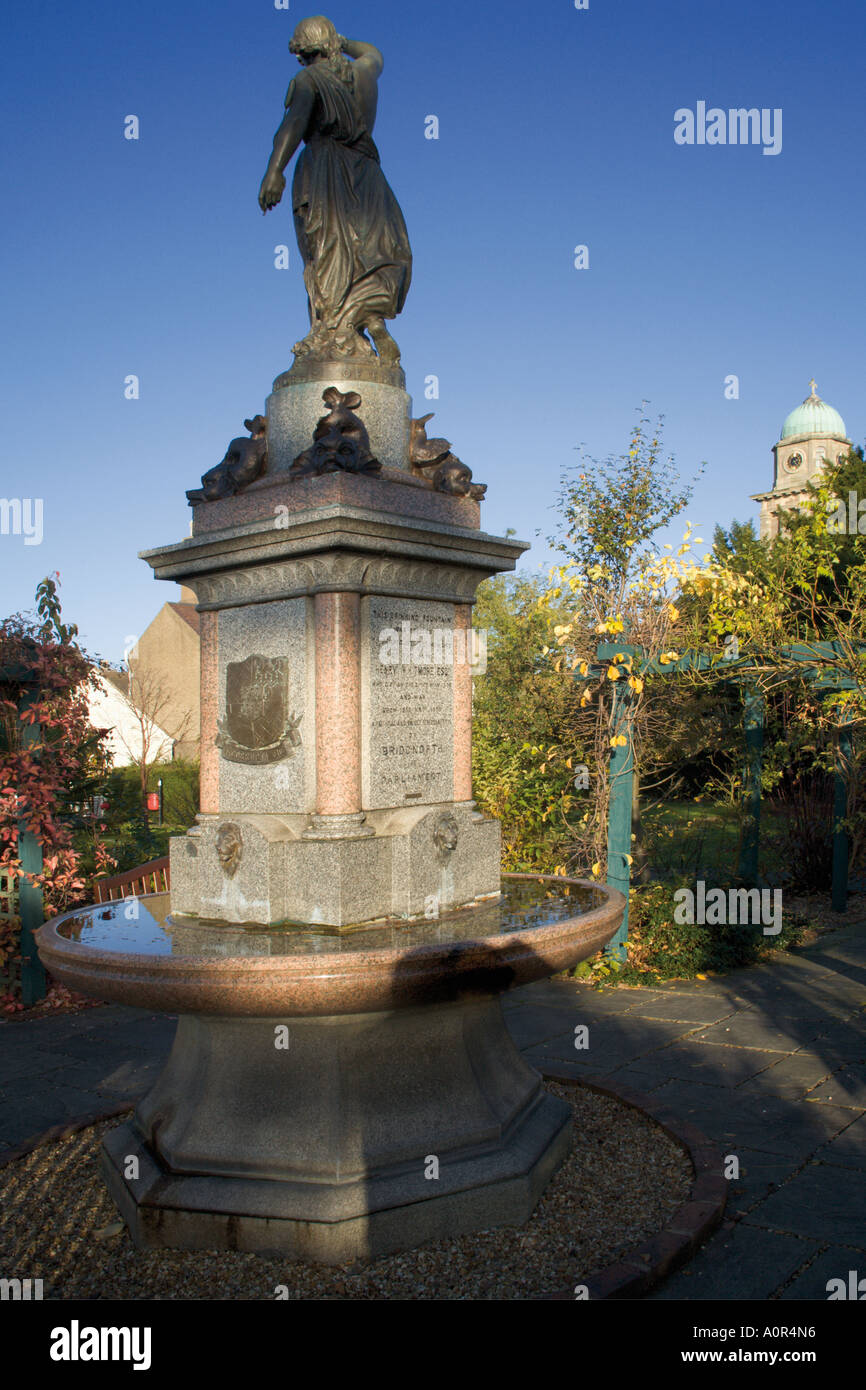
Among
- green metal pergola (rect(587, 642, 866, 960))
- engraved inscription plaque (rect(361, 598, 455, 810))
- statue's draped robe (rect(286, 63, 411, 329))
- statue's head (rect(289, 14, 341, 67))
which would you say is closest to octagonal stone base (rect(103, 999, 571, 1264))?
engraved inscription plaque (rect(361, 598, 455, 810))

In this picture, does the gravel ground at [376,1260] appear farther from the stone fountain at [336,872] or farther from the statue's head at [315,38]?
the statue's head at [315,38]

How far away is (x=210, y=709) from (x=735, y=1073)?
11.6 ft

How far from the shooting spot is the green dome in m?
61.8

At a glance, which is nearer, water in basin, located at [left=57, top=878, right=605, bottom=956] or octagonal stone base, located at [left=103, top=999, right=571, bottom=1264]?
octagonal stone base, located at [left=103, top=999, right=571, bottom=1264]

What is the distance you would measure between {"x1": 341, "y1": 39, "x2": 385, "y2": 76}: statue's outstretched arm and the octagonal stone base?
438 cm

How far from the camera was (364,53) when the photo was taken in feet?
16.5

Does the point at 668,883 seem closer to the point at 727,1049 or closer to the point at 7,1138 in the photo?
the point at 727,1049

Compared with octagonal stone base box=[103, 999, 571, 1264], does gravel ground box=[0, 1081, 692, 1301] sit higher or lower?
lower

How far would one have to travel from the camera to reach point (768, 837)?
1332 centimetres

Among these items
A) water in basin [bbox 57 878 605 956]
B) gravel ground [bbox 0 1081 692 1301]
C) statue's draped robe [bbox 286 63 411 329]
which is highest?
statue's draped robe [bbox 286 63 411 329]

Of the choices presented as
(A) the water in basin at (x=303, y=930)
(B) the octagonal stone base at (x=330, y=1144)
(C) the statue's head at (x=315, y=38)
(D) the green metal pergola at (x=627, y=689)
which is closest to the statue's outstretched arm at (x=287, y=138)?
(C) the statue's head at (x=315, y=38)

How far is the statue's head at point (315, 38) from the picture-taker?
192 inches

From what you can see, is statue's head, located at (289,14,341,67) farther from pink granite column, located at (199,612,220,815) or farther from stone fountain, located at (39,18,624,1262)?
pink granite column, located at (199,612,220,815)
